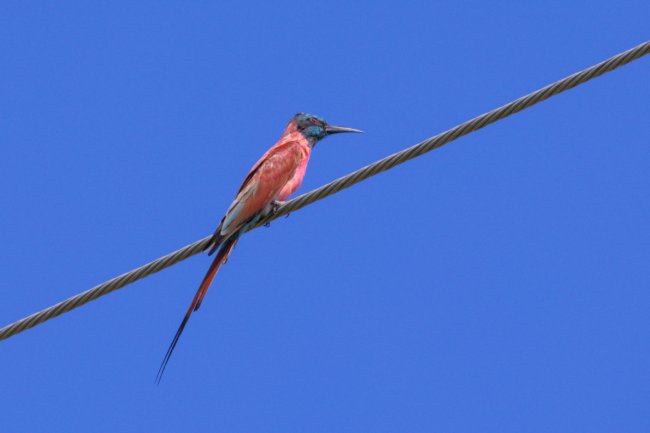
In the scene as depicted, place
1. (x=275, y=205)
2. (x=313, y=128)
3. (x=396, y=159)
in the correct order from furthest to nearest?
(x=313, y=128), (x=275, y=205), (x=396, y=159)

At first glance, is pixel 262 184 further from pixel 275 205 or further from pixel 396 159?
pixel 396 159

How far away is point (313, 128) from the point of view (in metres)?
8.37

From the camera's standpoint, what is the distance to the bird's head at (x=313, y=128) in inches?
328

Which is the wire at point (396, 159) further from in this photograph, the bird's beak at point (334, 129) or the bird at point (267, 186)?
the bird's beak at point (334, 129)

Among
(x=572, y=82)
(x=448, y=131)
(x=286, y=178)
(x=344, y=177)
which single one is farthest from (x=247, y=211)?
(x=572, y=82)

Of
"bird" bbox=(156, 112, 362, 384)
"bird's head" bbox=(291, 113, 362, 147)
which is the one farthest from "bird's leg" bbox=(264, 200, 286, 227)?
"bird's head" bbox=(291, 113, 362, 147)

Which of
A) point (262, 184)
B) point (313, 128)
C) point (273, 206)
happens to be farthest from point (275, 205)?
point (313, 128)

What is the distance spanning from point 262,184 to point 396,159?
6.76ft

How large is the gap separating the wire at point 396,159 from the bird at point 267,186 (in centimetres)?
60

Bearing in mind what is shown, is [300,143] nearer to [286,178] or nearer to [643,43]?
[286,178]

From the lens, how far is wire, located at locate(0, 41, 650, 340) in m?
4.81

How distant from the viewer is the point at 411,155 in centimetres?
517

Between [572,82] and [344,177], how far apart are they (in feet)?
4.08

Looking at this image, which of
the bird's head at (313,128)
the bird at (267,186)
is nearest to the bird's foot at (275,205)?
the bird at (267,186)
